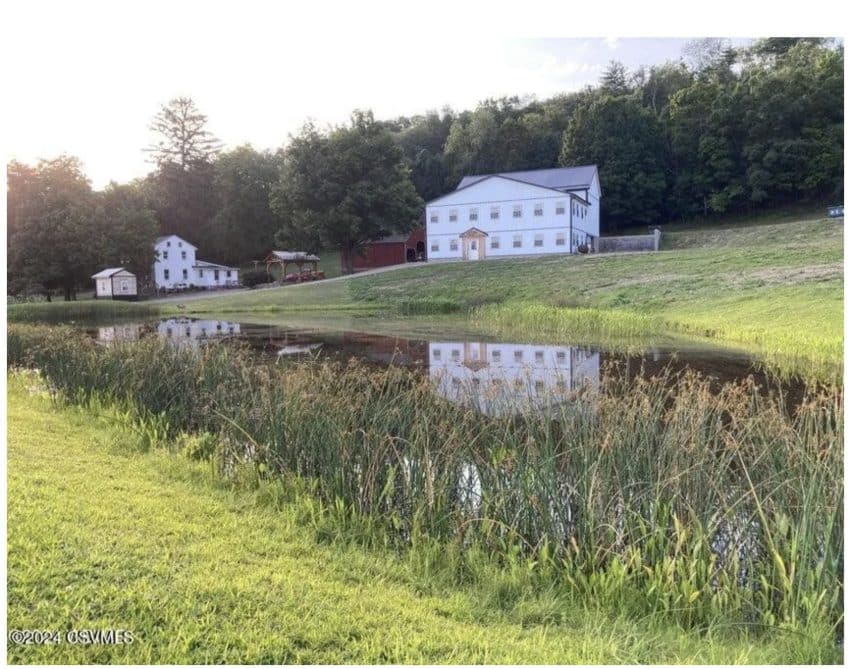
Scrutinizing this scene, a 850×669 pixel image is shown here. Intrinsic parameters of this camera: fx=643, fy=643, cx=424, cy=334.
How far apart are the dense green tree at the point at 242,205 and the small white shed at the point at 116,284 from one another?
173cm

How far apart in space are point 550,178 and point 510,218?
285cm

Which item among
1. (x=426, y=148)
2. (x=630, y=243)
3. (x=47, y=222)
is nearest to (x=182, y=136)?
(x=47, y=222)

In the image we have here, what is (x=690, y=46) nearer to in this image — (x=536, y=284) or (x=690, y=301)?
(x=690, y=301)

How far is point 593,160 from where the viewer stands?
18875 millimetres

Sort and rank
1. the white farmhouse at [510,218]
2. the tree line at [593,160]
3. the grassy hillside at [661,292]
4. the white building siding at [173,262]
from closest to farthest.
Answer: the tree line at [593,160]
the grassy hillside at [661,292]
the white building siding at [173,262]
the white farmhouse at [510,218]

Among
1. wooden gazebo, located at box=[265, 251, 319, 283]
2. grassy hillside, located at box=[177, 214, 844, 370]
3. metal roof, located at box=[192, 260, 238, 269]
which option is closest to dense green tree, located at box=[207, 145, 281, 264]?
metal roof, located at box=[192, 260, 238, 269]

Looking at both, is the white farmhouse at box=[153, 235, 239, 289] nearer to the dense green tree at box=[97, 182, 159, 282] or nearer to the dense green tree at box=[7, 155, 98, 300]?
the dense green tree at box=[97, 182, 159, 282]

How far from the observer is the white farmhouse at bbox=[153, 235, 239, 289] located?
12.2 meters

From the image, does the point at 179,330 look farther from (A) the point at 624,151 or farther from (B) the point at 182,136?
(A) the point at 624,151

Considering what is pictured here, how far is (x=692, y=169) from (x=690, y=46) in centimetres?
667

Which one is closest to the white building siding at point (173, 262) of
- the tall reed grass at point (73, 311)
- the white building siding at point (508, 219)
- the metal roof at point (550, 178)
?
the tall reed grass at point (73, 311)

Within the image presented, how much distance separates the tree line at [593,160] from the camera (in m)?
5.38

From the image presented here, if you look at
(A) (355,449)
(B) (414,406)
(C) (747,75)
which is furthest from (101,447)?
(C) (747,75)

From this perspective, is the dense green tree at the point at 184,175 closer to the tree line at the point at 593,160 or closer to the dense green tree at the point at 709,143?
the tree line at the point at 593,160
